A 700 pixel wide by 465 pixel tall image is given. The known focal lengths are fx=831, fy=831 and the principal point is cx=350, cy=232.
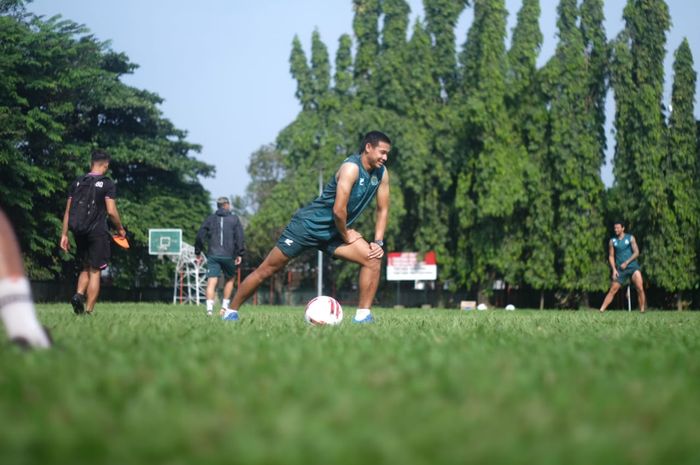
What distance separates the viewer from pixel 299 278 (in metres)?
54.6

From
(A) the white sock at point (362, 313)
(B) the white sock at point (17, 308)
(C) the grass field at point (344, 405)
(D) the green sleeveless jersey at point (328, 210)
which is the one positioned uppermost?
(D) the green sleeveless jersey at point (328, 210)

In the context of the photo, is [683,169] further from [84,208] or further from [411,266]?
[84,208]

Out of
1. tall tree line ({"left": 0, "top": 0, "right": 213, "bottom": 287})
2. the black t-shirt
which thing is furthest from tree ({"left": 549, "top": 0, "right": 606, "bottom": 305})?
the black t-shirt

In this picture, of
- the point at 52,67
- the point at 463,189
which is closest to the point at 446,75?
the point at 463,189

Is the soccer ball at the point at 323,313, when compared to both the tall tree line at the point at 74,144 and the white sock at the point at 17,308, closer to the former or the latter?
the white sock at the point at 17,308

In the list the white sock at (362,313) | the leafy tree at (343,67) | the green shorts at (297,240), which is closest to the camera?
the green shorts at (297,240)

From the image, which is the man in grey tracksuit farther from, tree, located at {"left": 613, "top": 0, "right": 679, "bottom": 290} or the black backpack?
tree, located at {"left": 613, "top": 0, "right": 679, "bottom": 290}

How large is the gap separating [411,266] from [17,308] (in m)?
39.0

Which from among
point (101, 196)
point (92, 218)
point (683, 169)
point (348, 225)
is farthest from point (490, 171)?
point (348, 225)

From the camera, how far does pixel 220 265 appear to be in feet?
55.8

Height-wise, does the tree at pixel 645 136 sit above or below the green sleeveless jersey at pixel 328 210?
above

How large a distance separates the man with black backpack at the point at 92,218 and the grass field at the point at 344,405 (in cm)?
625

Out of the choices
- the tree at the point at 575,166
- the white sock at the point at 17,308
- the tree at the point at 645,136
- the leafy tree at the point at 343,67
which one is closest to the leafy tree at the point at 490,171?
the tree at the point at 575,166

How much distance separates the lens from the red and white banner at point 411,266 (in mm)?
42281
